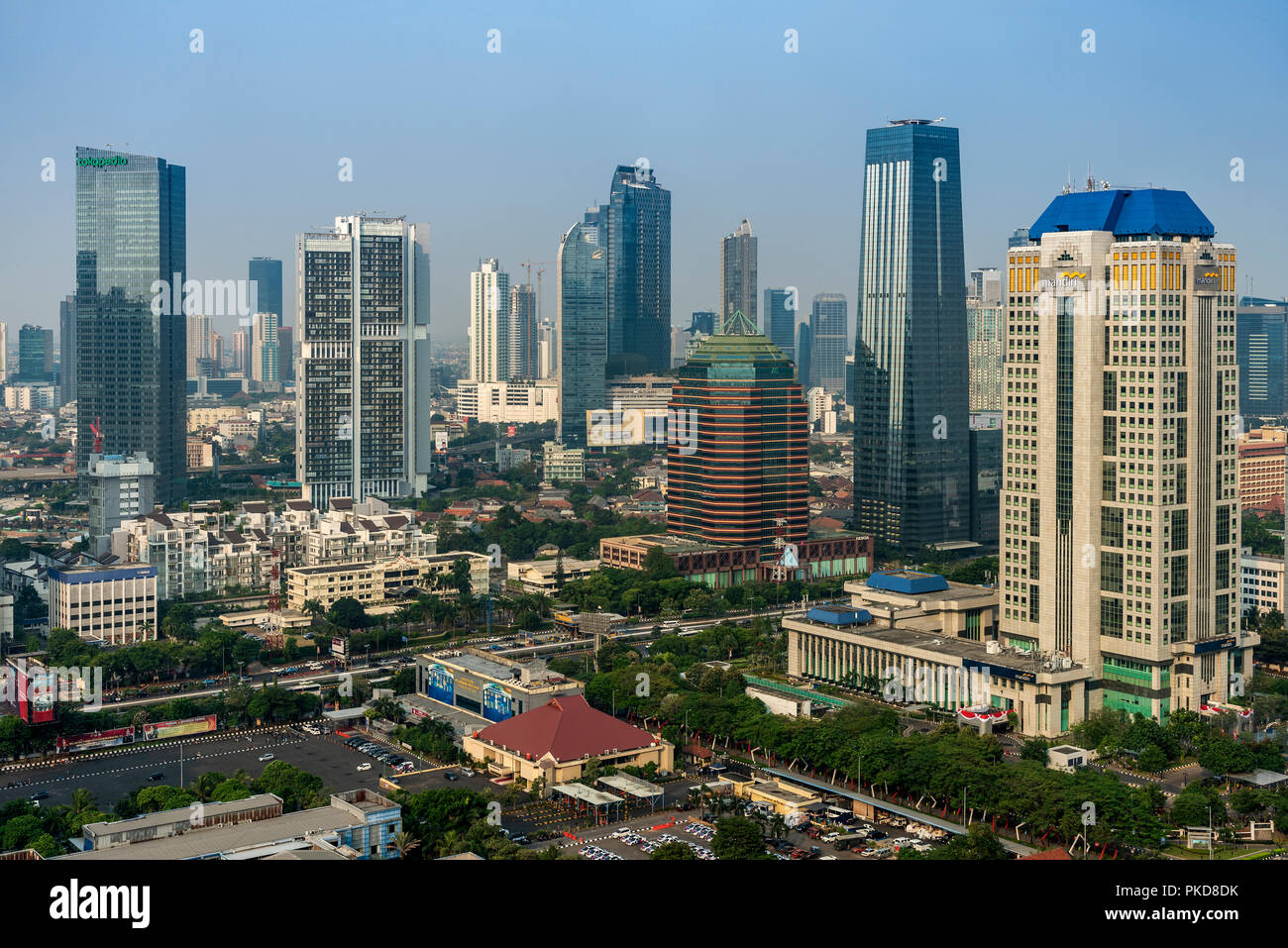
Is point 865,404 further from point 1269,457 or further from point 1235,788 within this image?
point 1235,788

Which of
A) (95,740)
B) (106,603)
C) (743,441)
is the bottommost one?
(95,740)

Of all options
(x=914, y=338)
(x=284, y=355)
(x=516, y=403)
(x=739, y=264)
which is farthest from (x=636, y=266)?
(x=914, y=338)

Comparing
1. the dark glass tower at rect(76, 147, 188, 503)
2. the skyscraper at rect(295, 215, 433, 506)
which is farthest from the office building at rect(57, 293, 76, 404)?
the skyscraper at rect(295, 215, 433, 506)

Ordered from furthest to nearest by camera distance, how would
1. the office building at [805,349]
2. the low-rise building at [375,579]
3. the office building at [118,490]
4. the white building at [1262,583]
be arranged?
the office building at [805,349]
the office building at [118,490]
the low-rise building at [375,579]
the white building at [1262,583]

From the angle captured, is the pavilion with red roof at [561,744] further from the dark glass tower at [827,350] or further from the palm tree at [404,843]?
the dark glass tower at [827,350]

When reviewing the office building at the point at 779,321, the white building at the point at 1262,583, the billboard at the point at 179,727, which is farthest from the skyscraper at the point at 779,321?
the billboard at the point at 179,727

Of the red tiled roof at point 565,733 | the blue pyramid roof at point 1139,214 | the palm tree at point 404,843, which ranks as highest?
the blue pyramid roof at point 1139,214

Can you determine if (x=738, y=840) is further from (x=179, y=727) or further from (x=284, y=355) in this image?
(x=284, y=355)
